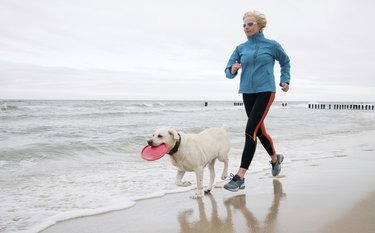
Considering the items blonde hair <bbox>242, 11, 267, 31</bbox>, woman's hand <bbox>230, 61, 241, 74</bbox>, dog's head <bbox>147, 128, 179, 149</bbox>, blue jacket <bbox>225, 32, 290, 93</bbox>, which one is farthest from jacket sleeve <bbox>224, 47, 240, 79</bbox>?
dog's head <bbox>147, 128, 179, 149</bbox>

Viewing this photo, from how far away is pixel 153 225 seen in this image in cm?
335

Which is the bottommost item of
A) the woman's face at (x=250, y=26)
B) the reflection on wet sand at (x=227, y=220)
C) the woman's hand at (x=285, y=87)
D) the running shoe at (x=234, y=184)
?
the reflection on wet sand at (x=227, y=220)

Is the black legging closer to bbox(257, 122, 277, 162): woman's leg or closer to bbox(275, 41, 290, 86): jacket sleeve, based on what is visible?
bbox(257, 122, 277, 162): woman's leg

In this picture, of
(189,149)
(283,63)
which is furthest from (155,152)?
(283,63)

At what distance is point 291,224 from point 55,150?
7.27 m

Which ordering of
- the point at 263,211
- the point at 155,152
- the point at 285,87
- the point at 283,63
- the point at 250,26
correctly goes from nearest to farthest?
the point at 263,211, the point at 155,152, the point at 250,26, the point at 285,87, the point at 283,63

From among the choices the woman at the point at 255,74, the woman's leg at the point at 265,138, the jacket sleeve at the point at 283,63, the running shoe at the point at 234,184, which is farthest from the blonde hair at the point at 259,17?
the running shoe at the point at 234,184

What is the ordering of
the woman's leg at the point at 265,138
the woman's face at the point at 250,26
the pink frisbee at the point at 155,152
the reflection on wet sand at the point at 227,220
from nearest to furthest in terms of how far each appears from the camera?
the reflection on wet sand at the point at 227,220, the pink frisbee at the point at 155,152, the woman's face at the point at 250,26, the woman's leg at the point at 265,138

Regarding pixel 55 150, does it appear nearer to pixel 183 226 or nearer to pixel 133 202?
pixel 133 202

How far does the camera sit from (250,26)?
4.45m

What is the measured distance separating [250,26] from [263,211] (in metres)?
2.25

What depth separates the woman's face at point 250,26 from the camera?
4449 millimetres

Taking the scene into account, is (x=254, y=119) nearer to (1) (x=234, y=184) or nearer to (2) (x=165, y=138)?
(1) (x=234, y=184)

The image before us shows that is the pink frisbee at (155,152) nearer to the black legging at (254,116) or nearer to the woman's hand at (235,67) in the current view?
the black legging at (254,116)
